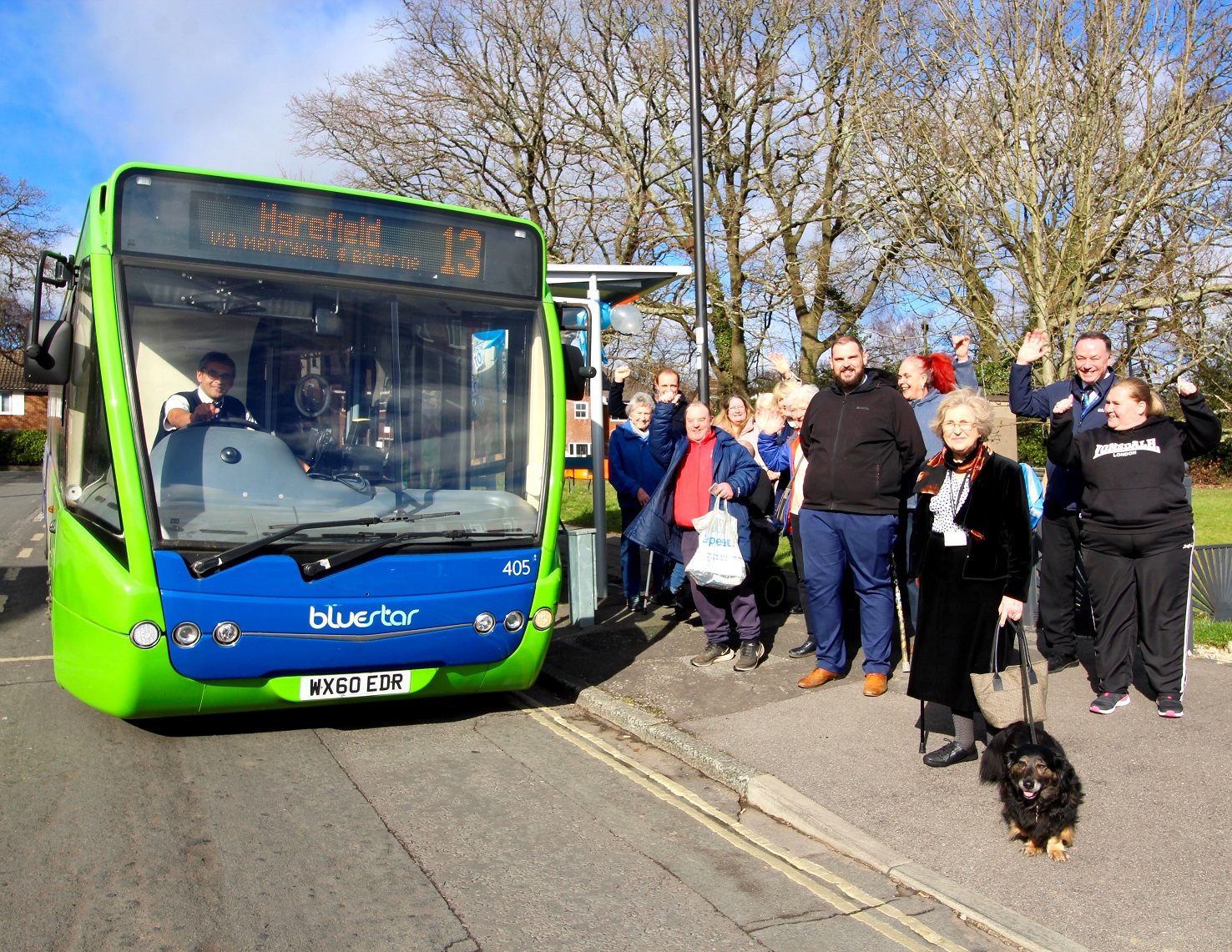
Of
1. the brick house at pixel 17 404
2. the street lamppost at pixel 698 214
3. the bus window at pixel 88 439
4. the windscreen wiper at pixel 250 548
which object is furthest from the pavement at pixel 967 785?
the brick house at pixel 17 404

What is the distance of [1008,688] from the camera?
4812 mm

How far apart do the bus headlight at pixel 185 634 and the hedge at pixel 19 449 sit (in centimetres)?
4785

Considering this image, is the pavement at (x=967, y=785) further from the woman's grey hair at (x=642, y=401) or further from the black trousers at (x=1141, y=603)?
the woman's grey hair at (x=642, y=401)

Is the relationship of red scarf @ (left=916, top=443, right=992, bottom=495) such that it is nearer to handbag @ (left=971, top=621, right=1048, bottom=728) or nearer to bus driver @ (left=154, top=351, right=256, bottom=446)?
handbag @ (left=971, top=621, right=1048, bottom=728)

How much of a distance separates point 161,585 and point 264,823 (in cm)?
128

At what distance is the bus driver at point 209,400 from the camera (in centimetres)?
545

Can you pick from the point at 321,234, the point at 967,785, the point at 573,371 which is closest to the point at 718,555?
the point at 573,371

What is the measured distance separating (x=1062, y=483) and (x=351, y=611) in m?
4.22

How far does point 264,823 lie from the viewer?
459cm

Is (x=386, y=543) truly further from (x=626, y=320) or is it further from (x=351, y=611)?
(x=626, y=320)

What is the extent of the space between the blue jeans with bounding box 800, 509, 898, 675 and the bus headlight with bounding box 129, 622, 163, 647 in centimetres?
367

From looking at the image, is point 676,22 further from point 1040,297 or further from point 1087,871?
point 1087,871

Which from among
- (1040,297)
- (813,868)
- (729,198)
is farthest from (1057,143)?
(813,868)

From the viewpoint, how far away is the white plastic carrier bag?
6910 millimetres
